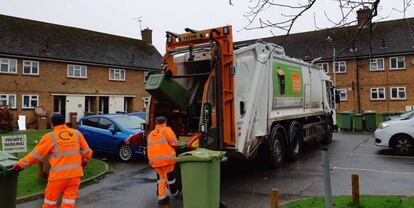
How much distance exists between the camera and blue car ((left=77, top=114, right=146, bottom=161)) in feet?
37.6

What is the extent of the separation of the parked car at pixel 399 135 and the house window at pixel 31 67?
23153 mm

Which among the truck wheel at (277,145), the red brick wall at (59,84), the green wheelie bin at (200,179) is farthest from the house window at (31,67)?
the green wheelie bin at (200,179)

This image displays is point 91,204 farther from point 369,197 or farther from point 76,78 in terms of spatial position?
point 76,78

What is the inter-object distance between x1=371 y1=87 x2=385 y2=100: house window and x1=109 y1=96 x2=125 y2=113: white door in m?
22.0

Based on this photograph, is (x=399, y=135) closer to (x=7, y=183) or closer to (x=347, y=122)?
(x=347, y=122)

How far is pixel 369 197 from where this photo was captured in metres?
6.18

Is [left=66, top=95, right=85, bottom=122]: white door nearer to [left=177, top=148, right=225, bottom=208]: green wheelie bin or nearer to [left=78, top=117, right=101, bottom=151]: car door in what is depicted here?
[left=78, top=117, right=101, bottom=151]: car door

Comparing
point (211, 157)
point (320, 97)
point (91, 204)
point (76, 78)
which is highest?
point (76, 78)

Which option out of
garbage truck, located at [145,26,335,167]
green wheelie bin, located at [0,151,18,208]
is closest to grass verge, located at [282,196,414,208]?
garbage truck, located at [145,26,335,167]

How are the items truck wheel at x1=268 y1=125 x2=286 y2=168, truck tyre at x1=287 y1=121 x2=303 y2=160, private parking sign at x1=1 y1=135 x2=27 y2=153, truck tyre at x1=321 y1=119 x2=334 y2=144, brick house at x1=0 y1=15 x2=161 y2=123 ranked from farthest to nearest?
brick house at x1=0 y1=15 x2=161 y2=123, truck tyre at x1=321 y1=119 x2=334 y2=144, truck tyre at x1=287 y1=121 x2=303 y2=160, truck wheel at x1=268 y1=125 x2=286 y2=168, private parking sign at x1=1 y1=135 x2=27 y2=153

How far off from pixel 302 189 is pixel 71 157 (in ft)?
14.6

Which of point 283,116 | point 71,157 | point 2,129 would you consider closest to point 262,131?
point 283,116

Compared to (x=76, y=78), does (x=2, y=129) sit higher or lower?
lower

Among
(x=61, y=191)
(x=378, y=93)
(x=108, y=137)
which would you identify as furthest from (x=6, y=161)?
(x=378, y=93)
